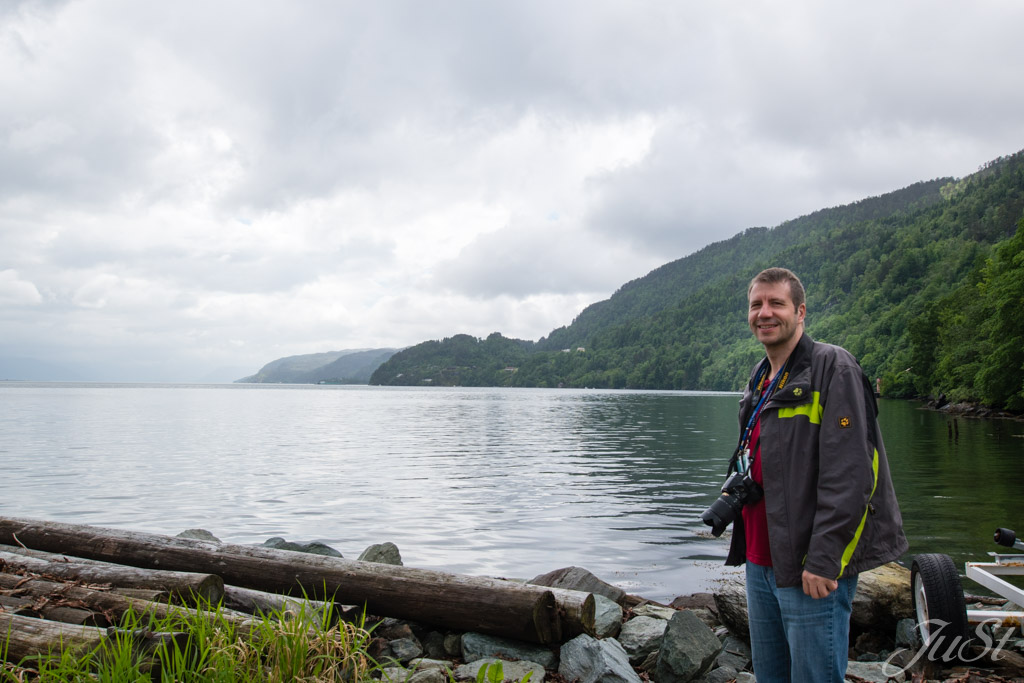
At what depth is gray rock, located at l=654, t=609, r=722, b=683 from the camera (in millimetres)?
6500

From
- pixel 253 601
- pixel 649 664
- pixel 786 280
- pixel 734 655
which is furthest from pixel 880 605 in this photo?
pixel 253 601

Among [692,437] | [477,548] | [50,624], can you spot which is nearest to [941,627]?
[50,624]

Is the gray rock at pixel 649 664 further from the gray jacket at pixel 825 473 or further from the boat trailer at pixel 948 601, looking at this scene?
the gray jacket at pixel 825 473

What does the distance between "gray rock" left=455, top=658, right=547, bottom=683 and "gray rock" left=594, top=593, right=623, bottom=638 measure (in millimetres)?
1204

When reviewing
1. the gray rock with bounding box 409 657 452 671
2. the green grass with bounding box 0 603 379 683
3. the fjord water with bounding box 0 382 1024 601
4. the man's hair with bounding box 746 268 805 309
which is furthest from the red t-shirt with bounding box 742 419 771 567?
the fjord water with bounding box 0 382 1024 601

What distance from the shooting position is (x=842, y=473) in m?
3.35

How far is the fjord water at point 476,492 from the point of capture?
13969mm

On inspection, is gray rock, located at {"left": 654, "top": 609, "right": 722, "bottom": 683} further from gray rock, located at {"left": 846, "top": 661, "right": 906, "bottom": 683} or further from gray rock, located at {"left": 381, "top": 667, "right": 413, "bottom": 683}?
gray rock, located at {"left": 381, "top": 667, "right": 413, "bottom": 683}

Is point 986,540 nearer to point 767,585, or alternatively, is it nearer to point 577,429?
point 767,585

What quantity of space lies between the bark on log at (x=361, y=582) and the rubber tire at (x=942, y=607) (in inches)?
130

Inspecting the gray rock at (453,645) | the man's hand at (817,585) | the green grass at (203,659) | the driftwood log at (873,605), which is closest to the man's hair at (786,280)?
the man's hand at (817,585)

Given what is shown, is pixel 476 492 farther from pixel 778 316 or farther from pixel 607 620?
pixel 778 316

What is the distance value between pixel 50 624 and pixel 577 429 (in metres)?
46.5

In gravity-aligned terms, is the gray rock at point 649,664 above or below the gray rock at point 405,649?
below
